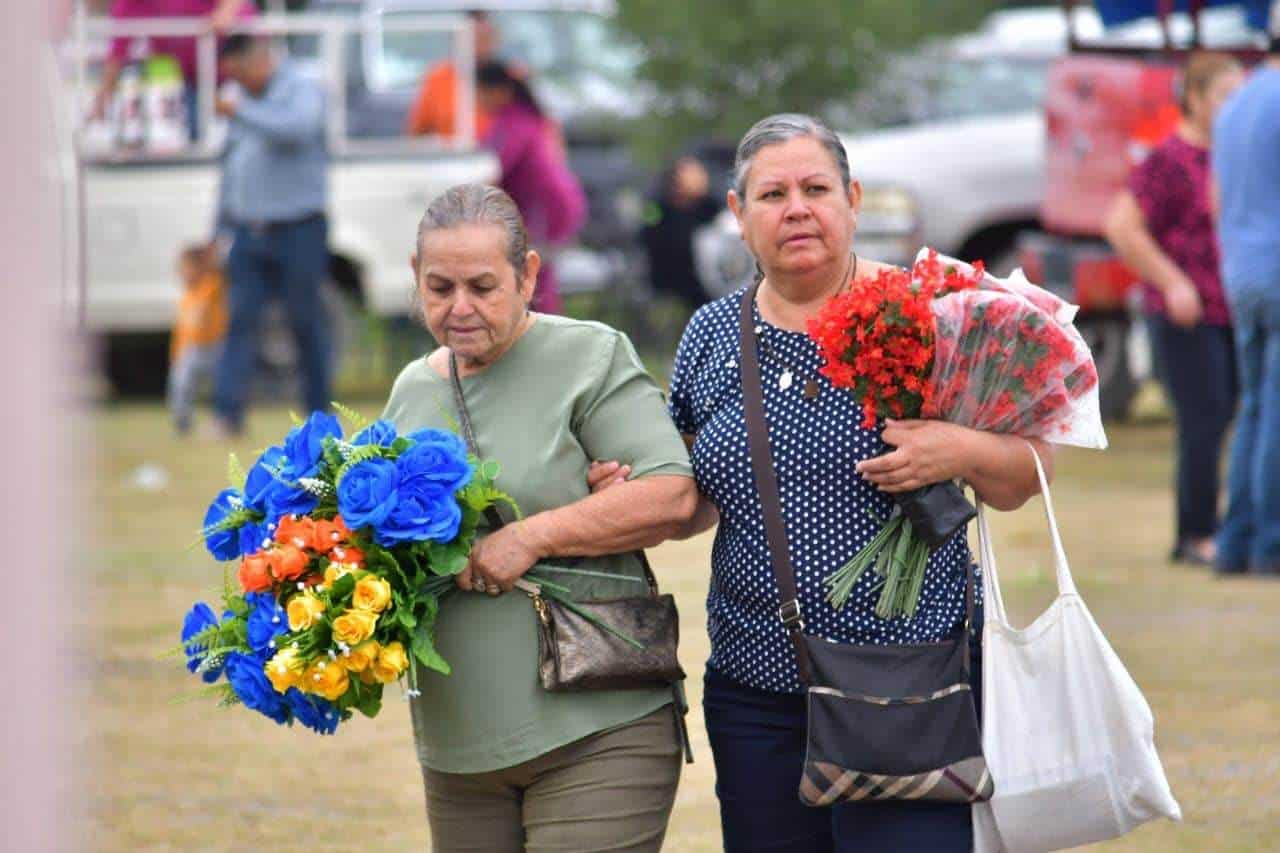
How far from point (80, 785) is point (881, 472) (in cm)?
239

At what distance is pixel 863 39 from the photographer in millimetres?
19297

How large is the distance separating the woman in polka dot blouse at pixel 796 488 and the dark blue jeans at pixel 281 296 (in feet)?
31.3

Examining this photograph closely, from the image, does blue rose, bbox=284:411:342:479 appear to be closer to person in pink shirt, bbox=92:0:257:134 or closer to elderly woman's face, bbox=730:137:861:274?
elderly woman's face, bbox=730:137:861:274

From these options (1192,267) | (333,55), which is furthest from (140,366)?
(1192,267)

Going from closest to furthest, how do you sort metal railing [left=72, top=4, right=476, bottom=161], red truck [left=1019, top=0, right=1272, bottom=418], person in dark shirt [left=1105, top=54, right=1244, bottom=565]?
person in dark shirt [left=1105, top=54, right=1244, bottom=565] → red truck [left=1019, top=0, right=1272, bottom=418] → metal railing [left=72, top=4, right=476, bottom=161]

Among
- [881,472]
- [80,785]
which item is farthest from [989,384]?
[80,785]

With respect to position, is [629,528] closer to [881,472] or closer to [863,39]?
[881,472]

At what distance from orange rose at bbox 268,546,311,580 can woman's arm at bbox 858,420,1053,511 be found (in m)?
0.96

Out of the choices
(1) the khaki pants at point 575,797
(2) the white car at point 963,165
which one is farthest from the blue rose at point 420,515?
(2) the white car at point 963,165

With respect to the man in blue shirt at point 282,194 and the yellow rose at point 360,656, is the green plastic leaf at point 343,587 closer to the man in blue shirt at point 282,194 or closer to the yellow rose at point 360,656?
the yellow rose at point 360,656

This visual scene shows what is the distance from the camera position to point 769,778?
4109 mm

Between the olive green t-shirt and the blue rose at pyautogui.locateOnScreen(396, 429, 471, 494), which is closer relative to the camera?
the blue rose at pyautogui.locateOnScreen(396, 429, 471, 494)

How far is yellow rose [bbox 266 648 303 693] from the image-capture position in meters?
3.69

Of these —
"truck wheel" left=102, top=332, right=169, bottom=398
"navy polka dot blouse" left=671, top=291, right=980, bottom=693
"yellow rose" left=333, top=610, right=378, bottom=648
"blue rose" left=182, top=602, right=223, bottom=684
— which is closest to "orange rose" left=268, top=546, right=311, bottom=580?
"yellow rose" left=333, top=610, right=378, bottom=648
